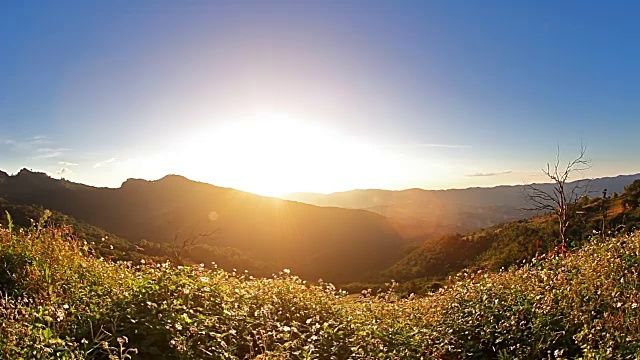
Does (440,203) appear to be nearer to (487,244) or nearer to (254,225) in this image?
(254,225)

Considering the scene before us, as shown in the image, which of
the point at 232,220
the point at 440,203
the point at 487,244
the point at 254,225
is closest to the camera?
the point at 487,244

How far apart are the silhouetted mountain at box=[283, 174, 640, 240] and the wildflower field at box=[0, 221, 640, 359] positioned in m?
93.4

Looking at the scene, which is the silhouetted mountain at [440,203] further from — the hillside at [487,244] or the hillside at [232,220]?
the hillside at [487,244]

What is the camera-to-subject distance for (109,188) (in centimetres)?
8419

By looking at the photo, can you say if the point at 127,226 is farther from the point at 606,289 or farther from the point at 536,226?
the point at 606,289

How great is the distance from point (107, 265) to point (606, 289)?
25.9 feet

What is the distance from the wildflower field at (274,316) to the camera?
4820mm

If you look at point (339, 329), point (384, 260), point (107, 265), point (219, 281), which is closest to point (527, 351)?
point (339, 329)

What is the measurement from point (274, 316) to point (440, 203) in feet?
570

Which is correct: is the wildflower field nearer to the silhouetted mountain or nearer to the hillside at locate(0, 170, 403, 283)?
the hillside at locate(0, 170, 403, 283)

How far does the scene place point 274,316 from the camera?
284 inches

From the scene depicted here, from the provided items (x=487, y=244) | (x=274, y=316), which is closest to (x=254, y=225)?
(x=487, y=244)

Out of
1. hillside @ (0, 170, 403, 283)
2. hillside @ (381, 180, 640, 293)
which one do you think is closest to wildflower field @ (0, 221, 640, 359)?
hillside @ (381, 180, 640, 293)

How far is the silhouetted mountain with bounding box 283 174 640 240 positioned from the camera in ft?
419
